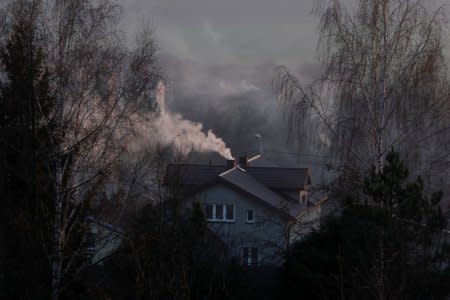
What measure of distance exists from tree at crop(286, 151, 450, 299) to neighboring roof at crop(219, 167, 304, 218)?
1489 centimetres

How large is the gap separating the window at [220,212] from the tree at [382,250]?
582 inches

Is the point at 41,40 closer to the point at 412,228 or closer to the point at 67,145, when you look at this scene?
the point at 67,145

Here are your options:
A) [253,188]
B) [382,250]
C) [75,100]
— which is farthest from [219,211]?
[382,250]

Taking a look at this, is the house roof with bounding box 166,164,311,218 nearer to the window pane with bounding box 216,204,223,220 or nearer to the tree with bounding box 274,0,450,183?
the window pane with bounding box 216,204,223,220

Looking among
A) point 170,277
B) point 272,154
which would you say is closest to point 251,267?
point 170,277

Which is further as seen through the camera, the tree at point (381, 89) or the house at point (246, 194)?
the house at point (246, 194)

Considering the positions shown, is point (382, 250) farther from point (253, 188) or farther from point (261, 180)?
point (261, 180)

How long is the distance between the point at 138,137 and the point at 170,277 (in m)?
4.59

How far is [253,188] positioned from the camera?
1337 inches

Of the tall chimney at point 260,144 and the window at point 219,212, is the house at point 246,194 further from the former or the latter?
the tall chimney at point 260,144

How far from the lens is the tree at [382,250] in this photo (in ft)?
32.6

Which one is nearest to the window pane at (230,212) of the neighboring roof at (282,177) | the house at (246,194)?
the house at (246,194)

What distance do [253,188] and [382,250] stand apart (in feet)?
76.2

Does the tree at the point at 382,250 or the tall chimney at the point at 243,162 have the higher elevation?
the tall chimney at the point at 243,162
